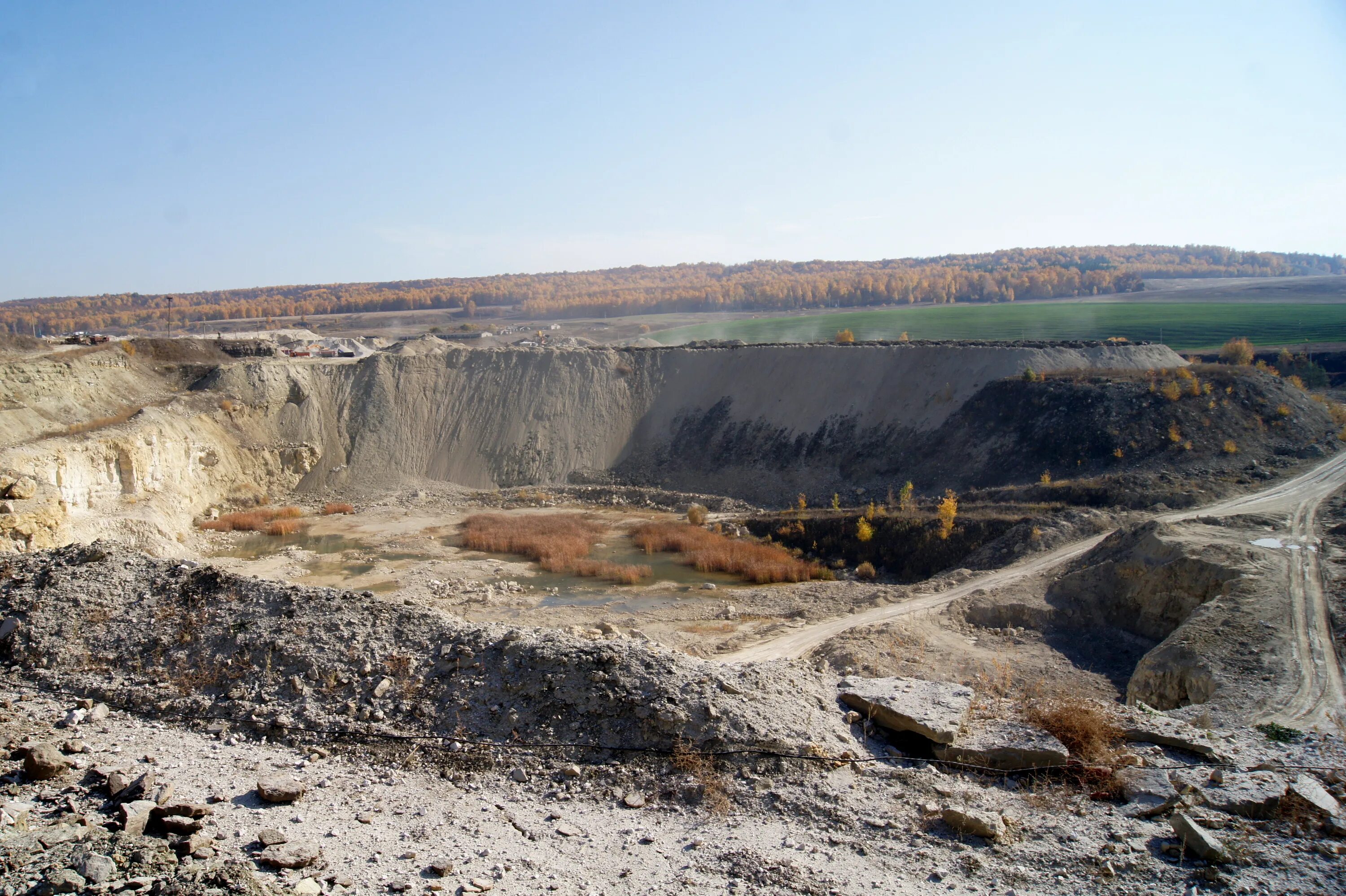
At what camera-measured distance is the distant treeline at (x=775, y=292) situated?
359ft

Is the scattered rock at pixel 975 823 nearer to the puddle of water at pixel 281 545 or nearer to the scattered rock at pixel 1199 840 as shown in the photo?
the scattered rock at pixel 1199 840

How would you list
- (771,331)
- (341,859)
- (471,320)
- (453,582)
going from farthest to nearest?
(471,320) → (771,331) → (453,582) → (341,859)

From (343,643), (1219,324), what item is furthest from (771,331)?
(343,643)

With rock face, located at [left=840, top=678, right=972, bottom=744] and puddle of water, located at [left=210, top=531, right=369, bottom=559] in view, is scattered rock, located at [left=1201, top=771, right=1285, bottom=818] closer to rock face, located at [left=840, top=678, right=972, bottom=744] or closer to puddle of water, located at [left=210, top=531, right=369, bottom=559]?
rock face, located at [left=840, top=678, right=972, bottom=744]

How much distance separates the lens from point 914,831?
8125 mm

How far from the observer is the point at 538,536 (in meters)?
29.9

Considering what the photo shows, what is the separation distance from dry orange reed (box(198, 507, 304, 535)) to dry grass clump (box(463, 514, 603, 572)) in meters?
7.17

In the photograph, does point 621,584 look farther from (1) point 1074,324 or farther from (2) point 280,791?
(1) point 1074,324

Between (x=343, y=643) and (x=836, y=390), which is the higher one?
(x=836, y=390)

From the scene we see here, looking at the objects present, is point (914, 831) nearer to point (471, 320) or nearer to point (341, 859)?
point (341, 859)

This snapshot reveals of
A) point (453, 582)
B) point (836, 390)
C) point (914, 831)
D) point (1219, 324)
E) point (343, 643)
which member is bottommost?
point (453, 582)

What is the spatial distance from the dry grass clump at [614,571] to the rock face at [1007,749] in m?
16.0

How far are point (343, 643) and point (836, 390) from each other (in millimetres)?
31070

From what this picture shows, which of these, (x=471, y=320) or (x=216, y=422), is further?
(x=471, y=320)
